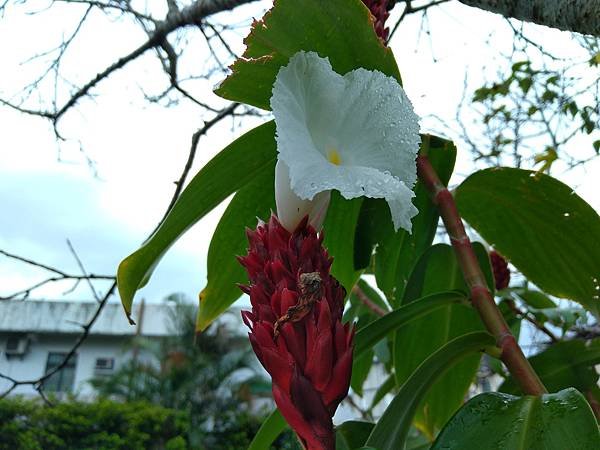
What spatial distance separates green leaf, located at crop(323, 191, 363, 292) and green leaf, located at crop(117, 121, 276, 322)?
0.10 metres

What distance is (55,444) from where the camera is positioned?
755 cm

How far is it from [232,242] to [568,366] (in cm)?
40

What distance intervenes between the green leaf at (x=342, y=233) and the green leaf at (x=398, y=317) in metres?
0.12

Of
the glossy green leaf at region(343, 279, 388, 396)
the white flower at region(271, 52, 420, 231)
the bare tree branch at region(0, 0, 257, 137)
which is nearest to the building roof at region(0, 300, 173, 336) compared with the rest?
the bare tree branch at region(0, 0, 257, 137)

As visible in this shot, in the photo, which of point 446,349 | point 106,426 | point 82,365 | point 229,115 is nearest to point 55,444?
point 106,426

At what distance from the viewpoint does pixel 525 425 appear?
0.38 metres

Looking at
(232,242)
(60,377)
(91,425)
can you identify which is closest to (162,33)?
(232,242)

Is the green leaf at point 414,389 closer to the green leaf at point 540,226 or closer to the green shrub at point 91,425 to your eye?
the green leaf at point 540,226

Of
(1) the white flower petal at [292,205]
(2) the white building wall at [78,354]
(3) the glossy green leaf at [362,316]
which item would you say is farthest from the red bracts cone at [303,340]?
(2) the white building wall at [78,354]

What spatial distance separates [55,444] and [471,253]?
833 centimetres

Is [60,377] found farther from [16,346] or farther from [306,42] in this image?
[306,42]

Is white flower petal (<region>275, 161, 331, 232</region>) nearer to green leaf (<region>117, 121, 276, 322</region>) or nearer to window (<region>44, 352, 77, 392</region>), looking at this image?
green leaf (<region>117, 121, 276, 322</region>)

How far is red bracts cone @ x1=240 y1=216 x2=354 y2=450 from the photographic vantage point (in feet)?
1.01

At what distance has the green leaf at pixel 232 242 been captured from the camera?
588mm
